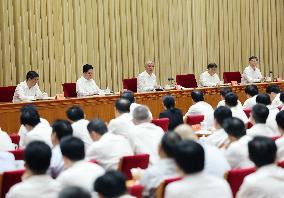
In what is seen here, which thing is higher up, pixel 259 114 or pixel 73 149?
pixel 259 114

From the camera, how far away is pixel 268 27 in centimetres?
1530

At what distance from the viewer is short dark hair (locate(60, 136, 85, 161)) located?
3.90 m

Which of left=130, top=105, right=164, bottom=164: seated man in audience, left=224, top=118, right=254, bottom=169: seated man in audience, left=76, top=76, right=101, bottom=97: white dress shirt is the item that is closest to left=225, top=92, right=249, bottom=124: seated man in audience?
left=130, top=105, right=164, bottom=164: seated man in audience

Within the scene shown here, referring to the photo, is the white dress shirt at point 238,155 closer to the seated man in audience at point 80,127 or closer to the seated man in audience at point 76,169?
the seated man in audience at point 76,169

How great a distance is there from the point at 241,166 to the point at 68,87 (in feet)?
19.9

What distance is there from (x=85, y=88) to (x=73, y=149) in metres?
6.42

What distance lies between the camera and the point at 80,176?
146 inches

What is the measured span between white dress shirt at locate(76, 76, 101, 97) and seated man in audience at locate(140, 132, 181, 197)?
6029mm

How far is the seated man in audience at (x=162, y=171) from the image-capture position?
384 centimetres

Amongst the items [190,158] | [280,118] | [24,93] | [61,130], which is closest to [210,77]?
[24,93]

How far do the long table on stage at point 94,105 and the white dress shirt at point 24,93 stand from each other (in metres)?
0.52

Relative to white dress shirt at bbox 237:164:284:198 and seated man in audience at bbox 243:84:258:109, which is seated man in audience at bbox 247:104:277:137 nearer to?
white dress shirt at bbox 237:164:284:198

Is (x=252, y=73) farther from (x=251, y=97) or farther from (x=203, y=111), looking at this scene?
(x=203, y=111)

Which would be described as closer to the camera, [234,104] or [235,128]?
[235,128]
